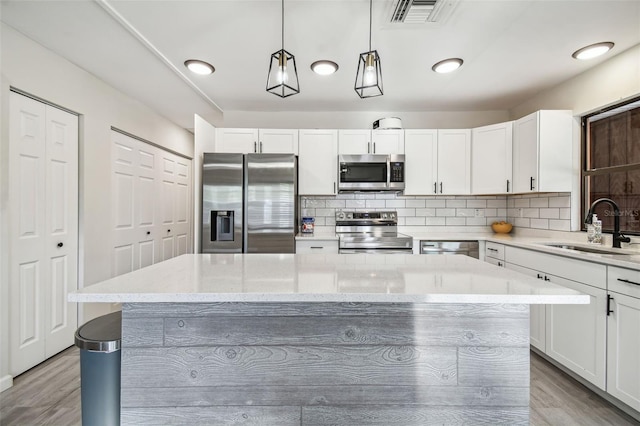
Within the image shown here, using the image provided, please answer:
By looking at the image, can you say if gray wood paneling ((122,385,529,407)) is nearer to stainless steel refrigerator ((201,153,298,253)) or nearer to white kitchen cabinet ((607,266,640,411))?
white kitchen cabinet ((607,266,640,411))

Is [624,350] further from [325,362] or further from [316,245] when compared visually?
[316,245]

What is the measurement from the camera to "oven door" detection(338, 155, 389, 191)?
341 centimetres

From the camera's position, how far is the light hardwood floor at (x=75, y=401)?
178cm

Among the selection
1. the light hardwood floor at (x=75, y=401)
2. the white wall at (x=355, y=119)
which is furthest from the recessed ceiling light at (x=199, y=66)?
the light hardwood floor at (x=75, y=401)

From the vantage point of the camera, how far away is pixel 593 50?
2350 mm

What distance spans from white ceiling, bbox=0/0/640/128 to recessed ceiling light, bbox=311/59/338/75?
0.07 meters

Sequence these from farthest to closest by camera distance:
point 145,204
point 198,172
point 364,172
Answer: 1. point 145,204
2. point 364,172
3. point 198,172

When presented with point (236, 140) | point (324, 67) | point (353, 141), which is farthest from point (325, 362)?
point (236, 140)

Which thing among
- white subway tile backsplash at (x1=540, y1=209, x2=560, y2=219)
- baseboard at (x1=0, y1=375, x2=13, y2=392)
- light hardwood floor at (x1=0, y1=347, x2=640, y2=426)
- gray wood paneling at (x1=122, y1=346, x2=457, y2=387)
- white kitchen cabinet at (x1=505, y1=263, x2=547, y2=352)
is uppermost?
white subway tile backsplash at (x1=540, y1=209, x2=560, y2=219)

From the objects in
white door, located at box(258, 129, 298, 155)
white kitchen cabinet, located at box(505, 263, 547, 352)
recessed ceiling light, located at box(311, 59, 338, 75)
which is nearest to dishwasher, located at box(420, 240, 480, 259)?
white kitchen cabinet, located at box(505, 263, 547, 352)

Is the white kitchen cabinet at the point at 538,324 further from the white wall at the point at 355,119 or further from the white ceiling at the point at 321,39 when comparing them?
the white wall at the point at 355,119

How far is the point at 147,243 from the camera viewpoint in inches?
146

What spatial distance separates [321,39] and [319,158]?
4.64ft

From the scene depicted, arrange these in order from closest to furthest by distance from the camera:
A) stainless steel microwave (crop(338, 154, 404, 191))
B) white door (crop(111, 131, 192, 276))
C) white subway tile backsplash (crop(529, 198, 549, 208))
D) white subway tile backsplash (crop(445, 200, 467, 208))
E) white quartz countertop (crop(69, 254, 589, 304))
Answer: white quartz countertop (crop(69, 254, 589, 304)), white subway tile backsplash (crop(529, 198, 549, 208)), white door (crop(111, 131, 192, 276)), stainless steel microwave (crop(338, 154, 404, 191)), white subway tile backsplash (crop(445, 200, 467, 208))
